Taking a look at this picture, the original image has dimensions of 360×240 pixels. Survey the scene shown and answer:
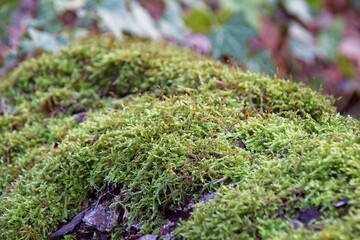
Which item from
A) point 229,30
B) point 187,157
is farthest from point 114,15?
Answer: point 187,157

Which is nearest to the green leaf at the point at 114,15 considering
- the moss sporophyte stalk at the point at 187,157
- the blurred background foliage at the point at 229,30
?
the blurred background foliage at the point at 229,30

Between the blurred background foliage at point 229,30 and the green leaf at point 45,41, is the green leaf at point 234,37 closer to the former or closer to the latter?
the blurred background foliage at point 229,30

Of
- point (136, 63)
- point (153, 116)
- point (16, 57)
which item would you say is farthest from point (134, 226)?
point (16, 57)

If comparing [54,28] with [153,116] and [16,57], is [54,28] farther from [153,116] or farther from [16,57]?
[153,116]

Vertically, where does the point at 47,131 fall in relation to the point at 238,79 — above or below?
below

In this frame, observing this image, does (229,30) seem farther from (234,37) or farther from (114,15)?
(114,15)

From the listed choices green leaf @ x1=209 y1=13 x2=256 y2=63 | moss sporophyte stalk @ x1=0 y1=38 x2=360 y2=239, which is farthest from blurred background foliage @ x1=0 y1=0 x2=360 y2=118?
moss sporophyte stalk @ x1=0 y1=38 x2=360 y2=239

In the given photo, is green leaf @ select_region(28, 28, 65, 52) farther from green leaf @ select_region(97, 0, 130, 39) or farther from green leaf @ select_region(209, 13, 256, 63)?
green leaf @ select_region(209, 13, 256, 63)
